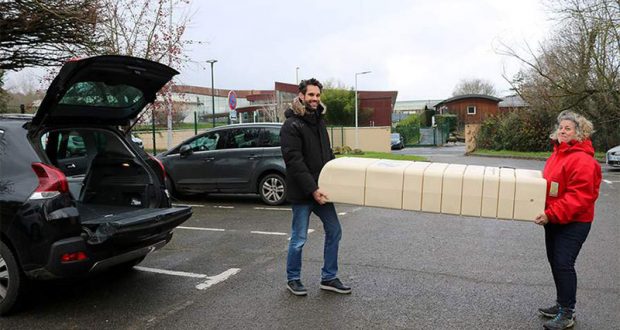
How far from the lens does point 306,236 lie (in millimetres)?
4633

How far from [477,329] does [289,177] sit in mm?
2004

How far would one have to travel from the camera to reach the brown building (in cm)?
6034

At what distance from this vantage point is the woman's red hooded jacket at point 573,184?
11.9 ft

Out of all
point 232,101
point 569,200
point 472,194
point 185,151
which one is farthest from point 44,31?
point 232,101

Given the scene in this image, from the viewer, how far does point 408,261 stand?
571 centimetres

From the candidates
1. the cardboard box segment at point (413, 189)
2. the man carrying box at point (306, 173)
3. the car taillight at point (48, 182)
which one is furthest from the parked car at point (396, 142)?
the car taillight at point (48, 182)

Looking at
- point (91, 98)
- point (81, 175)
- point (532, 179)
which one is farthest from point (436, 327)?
point (81, 175)

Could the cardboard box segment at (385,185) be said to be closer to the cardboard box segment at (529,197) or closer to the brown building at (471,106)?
the cardboard box segment at (529,197)

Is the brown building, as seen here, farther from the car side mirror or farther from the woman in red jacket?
the woman in red jacket

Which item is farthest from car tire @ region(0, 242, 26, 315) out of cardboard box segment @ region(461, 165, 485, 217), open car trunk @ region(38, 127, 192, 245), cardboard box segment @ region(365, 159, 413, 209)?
cardboard box segment @ region(461, 165, 485, 217)

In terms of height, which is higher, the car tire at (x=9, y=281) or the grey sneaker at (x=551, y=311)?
the car tire at (x=9, y=281)

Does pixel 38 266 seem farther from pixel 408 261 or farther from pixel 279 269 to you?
pixel 408 261

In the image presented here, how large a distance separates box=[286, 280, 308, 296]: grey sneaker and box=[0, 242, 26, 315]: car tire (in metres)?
2.23

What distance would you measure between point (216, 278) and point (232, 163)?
4908 mm
